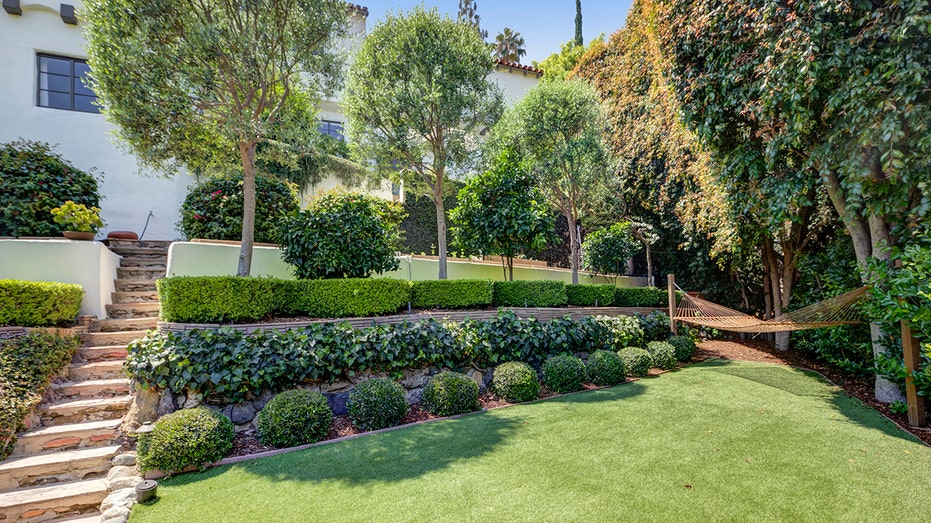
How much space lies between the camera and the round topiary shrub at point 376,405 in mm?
4910

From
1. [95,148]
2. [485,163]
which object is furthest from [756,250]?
[95,148]

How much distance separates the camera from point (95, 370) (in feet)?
16.7

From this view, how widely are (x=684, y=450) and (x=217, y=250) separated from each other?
7.31 metres

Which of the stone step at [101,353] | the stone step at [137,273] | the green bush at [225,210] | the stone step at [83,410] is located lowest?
the stone step at [83,410]

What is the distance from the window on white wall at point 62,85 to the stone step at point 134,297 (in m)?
6.39

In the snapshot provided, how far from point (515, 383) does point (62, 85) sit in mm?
12911

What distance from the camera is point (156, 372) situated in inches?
179

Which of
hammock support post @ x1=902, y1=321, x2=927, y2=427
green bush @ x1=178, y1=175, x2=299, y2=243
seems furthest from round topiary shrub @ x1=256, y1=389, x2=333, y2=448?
hammock support post @ x1=902, y1=321, x2=927, y2=427

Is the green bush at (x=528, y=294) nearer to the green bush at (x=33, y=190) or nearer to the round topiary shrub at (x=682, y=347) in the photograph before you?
the round topiary shrub at (x=682, y=347)

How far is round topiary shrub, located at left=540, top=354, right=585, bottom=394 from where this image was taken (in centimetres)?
654

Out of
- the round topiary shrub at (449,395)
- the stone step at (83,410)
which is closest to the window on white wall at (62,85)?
the stone step at (83,410)

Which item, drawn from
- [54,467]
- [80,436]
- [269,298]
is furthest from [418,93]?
[54,467]

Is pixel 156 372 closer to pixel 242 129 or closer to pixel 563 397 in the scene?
pixel 242 129

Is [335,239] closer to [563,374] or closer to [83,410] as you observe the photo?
[83,410]
